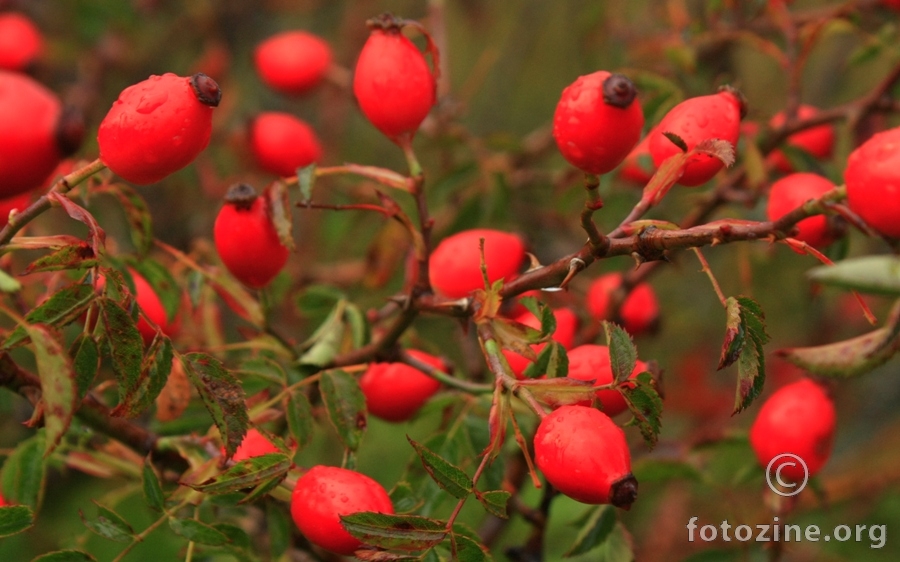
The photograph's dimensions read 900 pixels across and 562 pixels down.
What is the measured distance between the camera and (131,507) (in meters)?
1.63

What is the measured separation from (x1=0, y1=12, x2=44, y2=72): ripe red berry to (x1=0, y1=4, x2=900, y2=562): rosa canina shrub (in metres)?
0.01

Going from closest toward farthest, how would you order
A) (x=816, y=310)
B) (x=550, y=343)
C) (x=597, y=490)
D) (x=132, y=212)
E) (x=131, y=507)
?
(x=597, y=490), (x=550, y=343), (x=132, y=212), (x=131, y=507), (x=816, y=310)

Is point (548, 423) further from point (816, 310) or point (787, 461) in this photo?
point (816, 310)

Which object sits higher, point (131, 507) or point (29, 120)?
point (29, 120)

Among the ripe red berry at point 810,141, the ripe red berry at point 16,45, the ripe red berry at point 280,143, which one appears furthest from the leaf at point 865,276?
the ripe red berry at point 16,45

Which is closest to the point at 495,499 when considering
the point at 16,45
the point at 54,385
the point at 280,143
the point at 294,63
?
the point at 54,385

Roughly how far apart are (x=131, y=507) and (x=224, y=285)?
2.28ft

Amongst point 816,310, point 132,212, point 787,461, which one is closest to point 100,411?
point 132,212

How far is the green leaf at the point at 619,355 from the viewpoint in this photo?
31.8 inches

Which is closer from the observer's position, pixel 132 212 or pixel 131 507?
pixel 132 212

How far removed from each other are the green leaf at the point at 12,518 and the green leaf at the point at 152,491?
12 cm

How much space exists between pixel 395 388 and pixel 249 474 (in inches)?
13.7

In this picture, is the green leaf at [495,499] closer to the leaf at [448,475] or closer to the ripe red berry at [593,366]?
the leaf at [448,475]

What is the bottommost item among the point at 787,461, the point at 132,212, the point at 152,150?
the point at 787,461
